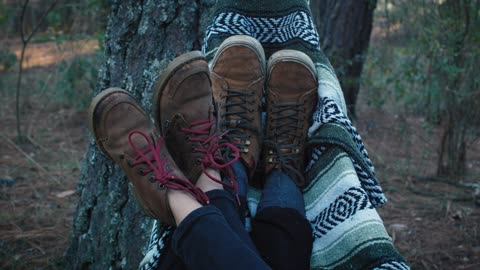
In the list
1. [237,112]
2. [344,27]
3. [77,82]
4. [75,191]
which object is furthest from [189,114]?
[77,82]

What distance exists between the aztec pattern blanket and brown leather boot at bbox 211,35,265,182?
0.11m

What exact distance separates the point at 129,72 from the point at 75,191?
1.78 meters

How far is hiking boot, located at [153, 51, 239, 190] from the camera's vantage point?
1.69 m

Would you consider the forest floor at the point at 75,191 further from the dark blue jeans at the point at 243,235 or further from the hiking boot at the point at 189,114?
the dark blue jeans at the point at 243,235

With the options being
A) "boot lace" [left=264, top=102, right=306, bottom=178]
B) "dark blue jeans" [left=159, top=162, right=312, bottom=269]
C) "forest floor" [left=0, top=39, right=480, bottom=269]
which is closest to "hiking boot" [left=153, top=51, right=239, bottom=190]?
"dark blue jeans" [left=159, top=162, right=312, bottom=269]

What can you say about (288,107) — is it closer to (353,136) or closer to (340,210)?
(353,136)

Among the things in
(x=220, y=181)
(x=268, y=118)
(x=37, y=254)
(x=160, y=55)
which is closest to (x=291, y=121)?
(x=268, y=118)

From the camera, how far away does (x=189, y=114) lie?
5.79 ft

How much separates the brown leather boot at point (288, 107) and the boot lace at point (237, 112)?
9 centimetres

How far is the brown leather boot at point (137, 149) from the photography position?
1618mm

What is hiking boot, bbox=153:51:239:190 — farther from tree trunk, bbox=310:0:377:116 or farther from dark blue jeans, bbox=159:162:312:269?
tree trunk, bbox=310:0:377:116

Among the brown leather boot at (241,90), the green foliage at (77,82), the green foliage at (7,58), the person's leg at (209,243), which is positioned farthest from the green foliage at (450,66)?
the green foliage at (7,58)

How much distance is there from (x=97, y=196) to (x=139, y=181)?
609 mm

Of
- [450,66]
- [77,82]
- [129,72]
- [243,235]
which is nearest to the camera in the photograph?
[243,235]
